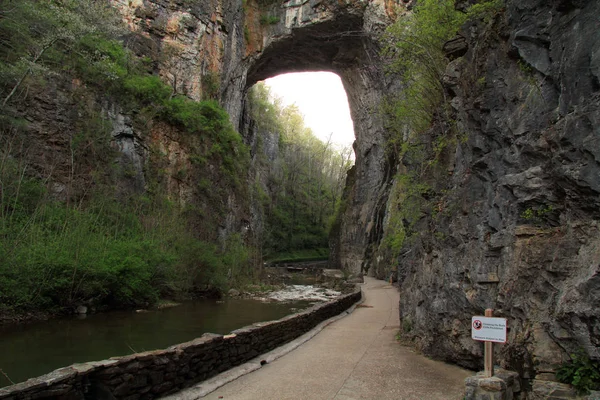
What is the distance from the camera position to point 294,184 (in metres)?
64.6

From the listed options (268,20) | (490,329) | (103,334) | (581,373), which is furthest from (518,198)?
(268,20)

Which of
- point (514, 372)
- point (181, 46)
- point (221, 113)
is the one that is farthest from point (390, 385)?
point (181, 46)

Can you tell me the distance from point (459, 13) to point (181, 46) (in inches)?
839

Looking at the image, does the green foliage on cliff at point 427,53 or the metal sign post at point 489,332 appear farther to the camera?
the green foliage on cliff at point 427,53

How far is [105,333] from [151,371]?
233 inches

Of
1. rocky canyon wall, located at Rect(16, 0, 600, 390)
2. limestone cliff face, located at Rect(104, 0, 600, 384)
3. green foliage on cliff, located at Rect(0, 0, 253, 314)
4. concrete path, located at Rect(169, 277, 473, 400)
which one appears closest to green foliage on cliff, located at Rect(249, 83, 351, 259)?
green foliage on cliff, located at Rect(0, 0, 253, 314)

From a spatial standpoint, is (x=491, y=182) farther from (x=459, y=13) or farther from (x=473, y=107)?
(x=459, y=13)

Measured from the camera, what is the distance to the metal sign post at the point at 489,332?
4.73 m

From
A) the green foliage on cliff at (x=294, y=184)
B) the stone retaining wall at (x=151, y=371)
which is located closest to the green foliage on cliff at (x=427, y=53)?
the stone retaining wall at (x=151, y=371)

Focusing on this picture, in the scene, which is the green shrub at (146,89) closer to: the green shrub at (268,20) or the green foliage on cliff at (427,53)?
the green foliage on cliff at (427,53)

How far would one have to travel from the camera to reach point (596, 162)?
196 inches

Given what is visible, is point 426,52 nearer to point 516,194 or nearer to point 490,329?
point 516,194

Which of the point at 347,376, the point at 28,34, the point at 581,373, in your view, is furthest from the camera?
the point at 28,34

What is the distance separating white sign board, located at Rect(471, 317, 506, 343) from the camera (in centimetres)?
472
